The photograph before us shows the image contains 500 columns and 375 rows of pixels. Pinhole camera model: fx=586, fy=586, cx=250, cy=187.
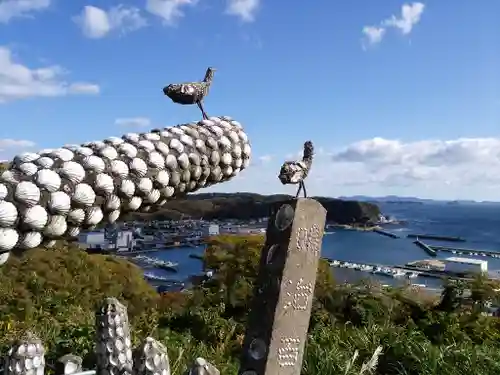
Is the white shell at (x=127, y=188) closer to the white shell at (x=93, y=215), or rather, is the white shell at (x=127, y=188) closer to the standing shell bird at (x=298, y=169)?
the white shell at (x=93, y=215)

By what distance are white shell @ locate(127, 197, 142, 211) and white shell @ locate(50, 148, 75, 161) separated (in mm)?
100

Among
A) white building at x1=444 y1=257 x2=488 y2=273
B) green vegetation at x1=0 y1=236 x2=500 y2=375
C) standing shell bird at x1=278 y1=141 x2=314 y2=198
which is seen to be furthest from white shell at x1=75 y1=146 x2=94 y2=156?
white building at x1=444 y1=257 x2=488 y2=273

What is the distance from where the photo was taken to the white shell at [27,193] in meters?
0.71

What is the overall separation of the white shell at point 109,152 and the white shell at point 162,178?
7 cm

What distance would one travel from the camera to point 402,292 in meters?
6.73

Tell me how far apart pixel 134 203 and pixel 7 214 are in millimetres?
184

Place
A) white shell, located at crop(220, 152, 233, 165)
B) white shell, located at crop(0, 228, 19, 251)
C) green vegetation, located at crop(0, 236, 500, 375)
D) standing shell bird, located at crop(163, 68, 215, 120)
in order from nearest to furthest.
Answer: white shell, located at crop(0, 228, 19, 251) < white shell, located at crop(220, 152, 233, 165) < standing shell bird, located at crop(163, 68, 215, 120) < green vegetation, located at crop(0, 236, 500, 375)

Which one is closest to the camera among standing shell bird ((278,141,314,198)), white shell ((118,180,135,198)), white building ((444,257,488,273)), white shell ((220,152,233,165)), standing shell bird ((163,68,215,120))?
white shell ((118,180,135,198))

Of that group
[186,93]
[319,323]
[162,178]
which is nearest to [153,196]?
[162,178]

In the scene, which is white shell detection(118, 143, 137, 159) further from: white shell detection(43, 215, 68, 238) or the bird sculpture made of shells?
white shell detection(43, 215, 68, 238)

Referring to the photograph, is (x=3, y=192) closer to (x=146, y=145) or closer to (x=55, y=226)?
(x=55, y=226)

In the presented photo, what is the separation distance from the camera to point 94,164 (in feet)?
2.59

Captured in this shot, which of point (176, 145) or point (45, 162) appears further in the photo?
point (176, 145)

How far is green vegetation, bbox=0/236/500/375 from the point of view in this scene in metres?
4.68
